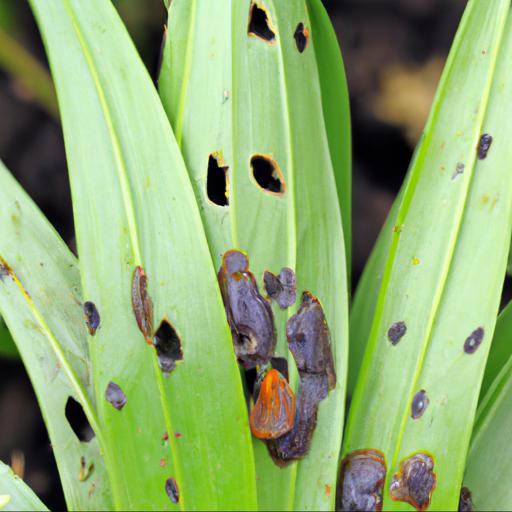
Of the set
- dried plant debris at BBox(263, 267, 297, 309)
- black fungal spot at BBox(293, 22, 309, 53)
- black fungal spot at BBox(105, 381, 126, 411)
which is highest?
black fungal spot at BBox(293, 22, 309, 53)

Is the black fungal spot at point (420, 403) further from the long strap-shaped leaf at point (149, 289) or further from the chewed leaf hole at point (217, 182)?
the chewed leaf hole at point (217, 182)

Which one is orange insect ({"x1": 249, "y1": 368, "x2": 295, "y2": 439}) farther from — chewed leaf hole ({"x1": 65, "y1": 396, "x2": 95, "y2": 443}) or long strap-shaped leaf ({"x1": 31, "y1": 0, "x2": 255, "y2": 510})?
chewed leaf hole ({"x1": 65, "y1": 396, "x2": 95, "y2": 443})

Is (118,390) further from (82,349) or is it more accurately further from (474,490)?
(474,490)

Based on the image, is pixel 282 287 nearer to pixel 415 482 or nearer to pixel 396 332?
pixel 396 332

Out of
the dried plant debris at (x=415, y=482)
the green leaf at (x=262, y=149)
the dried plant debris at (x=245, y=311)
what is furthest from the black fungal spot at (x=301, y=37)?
the dried plant debris at (x=415, y=482)

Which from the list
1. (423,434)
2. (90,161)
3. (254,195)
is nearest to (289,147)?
(254,195)

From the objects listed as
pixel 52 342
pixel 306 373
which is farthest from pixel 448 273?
pixel 52 342

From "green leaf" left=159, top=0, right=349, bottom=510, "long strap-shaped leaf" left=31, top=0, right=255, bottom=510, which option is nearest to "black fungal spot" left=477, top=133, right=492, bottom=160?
"green leaf" left=159, top=0, right=349, bottom=510
